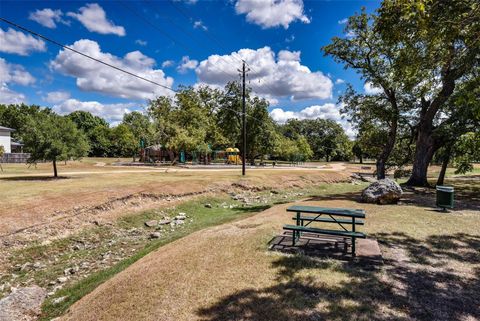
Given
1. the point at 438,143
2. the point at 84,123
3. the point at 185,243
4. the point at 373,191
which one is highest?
the point at 84,123

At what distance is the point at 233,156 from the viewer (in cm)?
5325

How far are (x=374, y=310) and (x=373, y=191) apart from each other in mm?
10307

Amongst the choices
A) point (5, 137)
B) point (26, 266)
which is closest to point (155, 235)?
point (26, 266)

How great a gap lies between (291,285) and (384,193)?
9958 mm

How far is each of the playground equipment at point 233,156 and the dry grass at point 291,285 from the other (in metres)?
43.3

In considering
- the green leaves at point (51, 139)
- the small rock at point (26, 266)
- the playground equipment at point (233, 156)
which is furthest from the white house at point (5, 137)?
the small rock at point (26, 266)

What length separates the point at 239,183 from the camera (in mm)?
22984

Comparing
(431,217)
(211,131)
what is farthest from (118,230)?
(211,131)

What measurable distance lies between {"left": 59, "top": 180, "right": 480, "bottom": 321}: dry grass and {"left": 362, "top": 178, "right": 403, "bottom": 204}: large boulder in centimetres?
510

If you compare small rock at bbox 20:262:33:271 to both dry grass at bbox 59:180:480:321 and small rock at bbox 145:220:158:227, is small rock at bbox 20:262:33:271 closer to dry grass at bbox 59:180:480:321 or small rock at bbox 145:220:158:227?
dry grass at bbox 59:180:480:321

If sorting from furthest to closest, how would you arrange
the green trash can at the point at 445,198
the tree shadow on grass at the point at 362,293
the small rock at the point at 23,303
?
the green trash can at the point at 445,198, the small rock at the point at 23,303, the tree shadow on grass at the point at 362,293

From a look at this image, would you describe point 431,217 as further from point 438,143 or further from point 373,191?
point 438,143

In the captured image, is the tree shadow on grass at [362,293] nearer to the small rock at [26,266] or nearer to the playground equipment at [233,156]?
the small rock at [26,266]

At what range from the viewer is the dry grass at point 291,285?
4.70 metres
